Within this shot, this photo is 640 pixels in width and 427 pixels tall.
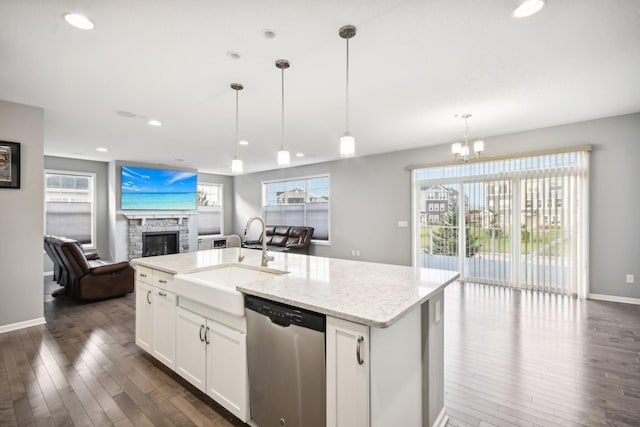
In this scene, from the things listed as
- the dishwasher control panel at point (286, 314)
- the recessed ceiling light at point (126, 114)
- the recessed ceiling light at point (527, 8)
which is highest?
the recessed ceiling light at point (527, 8)

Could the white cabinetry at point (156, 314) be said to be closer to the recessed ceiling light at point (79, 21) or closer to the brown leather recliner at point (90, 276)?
the recessed ceiling light at point (79, 21)

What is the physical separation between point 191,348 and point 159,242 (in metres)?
6.91

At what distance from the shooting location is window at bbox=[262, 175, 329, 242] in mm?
7832

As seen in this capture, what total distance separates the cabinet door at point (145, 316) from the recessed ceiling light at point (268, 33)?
2330 mm

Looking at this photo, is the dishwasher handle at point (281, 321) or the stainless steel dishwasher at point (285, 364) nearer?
the stainless steel dishwasher at point (285, 364)

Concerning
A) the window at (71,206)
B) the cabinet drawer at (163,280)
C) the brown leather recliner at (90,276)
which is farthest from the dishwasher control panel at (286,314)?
the window at (71,206)

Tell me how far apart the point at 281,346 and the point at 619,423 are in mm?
2203

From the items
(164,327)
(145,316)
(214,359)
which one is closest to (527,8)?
(214,359)

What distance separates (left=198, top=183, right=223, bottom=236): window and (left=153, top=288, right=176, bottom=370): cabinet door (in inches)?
290

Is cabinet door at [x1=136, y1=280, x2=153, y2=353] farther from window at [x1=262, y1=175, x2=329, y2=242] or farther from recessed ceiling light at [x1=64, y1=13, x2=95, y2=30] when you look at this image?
window at [x1=262, y1=175, x2=329, y2=242]

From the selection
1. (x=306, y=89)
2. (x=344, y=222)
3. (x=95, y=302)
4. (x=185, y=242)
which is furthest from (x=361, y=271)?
(x=185, y=242)

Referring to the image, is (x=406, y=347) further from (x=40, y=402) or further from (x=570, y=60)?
(x=570, y=60)

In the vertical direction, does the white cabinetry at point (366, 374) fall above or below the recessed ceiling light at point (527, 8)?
below

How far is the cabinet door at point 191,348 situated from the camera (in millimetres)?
2041
